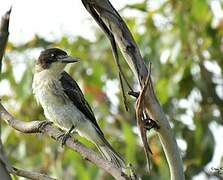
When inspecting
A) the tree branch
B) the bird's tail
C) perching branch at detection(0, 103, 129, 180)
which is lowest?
the bird's tail

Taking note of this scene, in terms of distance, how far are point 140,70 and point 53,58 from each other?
3177mm

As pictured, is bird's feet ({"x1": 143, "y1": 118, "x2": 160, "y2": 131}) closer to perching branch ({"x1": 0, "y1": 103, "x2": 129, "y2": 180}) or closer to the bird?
perching branch ({"x1": 0, "y1": 103, "x2": 129, "y2": 180})

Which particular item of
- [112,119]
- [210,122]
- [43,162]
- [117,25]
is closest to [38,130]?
[117,25]

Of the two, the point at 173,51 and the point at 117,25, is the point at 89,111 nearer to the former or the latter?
the point at 173,51

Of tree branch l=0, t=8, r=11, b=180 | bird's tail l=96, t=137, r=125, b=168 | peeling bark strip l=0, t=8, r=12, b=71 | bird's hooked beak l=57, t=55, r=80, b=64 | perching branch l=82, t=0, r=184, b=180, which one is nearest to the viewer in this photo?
tree branch l=0, t=8, r=11, b=180

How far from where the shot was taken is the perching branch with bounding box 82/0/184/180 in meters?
1.70

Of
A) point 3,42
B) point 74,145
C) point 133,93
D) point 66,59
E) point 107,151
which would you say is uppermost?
point 3,42

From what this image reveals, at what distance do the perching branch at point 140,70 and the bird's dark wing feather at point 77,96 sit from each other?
9.36 feet

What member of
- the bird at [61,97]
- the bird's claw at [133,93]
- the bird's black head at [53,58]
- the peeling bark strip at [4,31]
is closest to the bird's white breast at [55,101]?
the bird at [61,97]

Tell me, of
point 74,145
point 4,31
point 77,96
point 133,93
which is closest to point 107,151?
point 77,96

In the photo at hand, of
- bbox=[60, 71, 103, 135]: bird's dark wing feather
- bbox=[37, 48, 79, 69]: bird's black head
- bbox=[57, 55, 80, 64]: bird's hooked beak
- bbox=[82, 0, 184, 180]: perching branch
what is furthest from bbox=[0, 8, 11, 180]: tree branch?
bbox=[60, 71, 103, 135]: bird's dark wing feather

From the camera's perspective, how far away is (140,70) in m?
1.74

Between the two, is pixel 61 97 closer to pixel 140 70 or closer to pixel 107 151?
pixel 107 151

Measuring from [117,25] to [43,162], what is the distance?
2.93 metres
